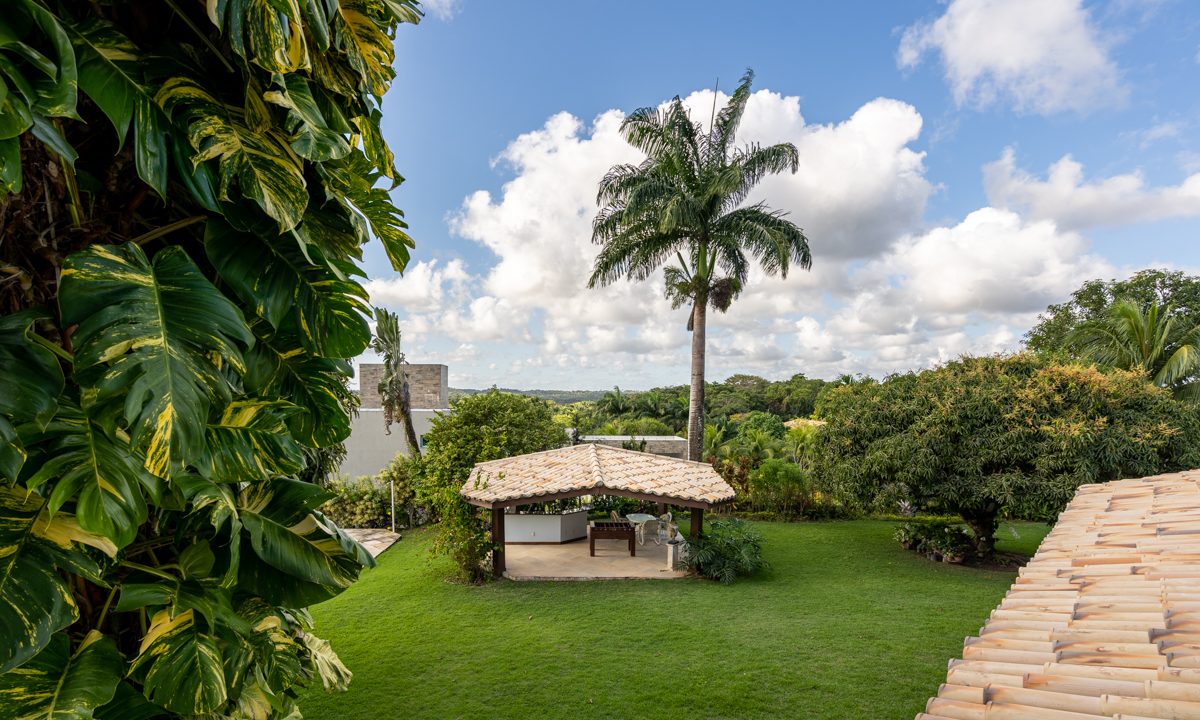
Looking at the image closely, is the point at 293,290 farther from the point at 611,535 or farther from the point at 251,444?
the point at 611,535

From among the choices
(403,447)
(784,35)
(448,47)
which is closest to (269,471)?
(448,47)

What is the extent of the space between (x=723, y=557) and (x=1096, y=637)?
918cm

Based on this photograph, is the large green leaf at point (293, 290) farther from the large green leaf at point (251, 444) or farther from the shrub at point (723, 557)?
the shrub at point (723, 557)

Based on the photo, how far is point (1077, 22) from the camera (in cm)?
682

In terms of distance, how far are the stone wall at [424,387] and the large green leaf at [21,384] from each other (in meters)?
22.6

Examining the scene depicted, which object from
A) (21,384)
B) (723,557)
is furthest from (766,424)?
(21,384)

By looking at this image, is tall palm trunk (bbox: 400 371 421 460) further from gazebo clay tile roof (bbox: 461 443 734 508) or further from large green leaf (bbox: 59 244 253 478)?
large green leaf (bbox: 59 244 253 478)

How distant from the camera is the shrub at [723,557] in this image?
1126 cm

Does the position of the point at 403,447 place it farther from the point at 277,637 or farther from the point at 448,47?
the point at 277,637

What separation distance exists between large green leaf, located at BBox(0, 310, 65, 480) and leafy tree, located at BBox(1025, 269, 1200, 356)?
29104 millimetres

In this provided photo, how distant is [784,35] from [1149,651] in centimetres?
1023

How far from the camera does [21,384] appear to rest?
1018 millimetres

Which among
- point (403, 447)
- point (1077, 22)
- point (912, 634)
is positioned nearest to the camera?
point (1077, 22)

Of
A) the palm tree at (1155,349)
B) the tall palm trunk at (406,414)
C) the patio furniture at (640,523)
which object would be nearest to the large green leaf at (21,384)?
the patio furniture at (640,523)
